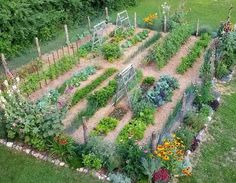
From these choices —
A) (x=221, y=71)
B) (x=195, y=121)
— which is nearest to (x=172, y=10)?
(x=221, y=71)

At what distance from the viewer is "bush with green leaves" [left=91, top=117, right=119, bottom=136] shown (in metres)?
10.8

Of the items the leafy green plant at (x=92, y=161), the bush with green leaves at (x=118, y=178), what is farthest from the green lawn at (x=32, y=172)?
the bush with green leaves at (x=118, y=178)

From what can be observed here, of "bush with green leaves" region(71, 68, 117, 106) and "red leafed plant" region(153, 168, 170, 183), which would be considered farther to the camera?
"bush with green leaves" region(71, 68, 117, 106)

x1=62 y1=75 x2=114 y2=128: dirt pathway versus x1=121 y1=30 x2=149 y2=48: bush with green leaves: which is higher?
x1=121 y1=30 x2=149 y2=48: bush with green leaves

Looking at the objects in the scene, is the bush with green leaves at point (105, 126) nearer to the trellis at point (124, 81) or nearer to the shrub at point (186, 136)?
the trellis at point (124, 81)

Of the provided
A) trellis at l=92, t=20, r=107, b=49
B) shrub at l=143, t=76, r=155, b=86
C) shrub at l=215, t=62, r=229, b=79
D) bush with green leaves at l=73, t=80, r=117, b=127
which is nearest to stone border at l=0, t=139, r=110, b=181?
bush with green leaves at l=73, t=80, r=117, b=127

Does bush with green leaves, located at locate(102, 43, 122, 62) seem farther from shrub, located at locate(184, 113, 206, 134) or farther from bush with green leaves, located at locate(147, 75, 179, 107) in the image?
shrub, located at locate(184, 113, 206, 134)

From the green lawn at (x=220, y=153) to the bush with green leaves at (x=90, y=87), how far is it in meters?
3.77

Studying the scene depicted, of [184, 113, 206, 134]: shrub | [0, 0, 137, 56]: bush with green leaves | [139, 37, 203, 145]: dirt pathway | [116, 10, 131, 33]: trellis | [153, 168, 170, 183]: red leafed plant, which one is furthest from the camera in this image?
[116, 10, 131, 33]: trellis

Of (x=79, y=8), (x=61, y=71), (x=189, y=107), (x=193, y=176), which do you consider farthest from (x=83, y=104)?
(x=79, y=8)

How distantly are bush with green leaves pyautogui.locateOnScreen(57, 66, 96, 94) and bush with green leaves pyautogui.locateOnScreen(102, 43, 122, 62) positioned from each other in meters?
0.87

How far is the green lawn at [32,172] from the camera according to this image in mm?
9406

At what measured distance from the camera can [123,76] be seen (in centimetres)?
1191

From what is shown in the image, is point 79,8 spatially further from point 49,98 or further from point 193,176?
point 193,176
